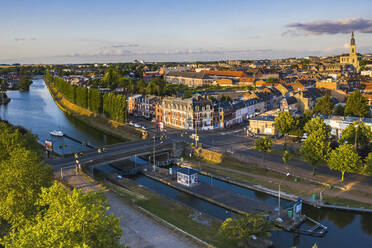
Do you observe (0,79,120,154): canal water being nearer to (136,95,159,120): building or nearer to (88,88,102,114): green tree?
(88,88,102,114): green tree

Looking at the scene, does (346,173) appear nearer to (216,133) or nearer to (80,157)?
(216,133)

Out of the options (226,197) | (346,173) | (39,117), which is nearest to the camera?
(226,197)

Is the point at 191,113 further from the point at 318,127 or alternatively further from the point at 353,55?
the point at 353,55

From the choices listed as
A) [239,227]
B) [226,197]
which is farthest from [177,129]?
[239,227]

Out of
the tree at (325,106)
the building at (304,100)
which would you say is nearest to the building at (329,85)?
the building at (304,100)

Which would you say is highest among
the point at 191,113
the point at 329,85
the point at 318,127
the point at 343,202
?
the point at 329,85

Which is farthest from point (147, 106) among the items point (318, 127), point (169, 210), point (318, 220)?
point (318, 220)
